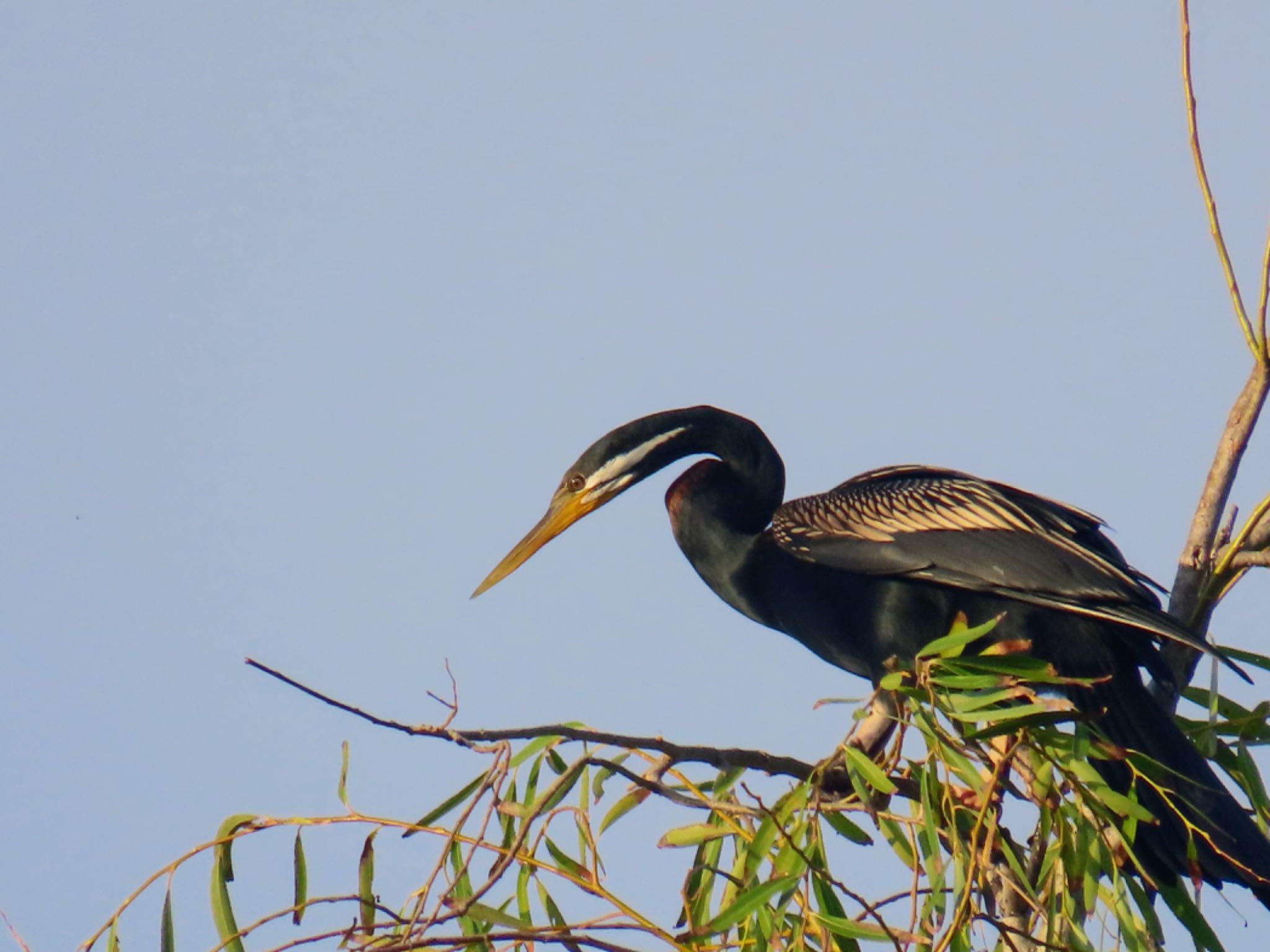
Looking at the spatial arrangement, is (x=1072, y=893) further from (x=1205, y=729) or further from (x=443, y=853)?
(x=443, y=853)

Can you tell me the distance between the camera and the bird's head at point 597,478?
4.44 metres

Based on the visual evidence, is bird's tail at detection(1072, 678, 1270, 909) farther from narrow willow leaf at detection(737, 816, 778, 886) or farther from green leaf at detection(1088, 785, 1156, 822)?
narrow willow leaf at detection(737, 816, 778, 886)

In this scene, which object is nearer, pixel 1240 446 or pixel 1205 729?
pixel 1240 446

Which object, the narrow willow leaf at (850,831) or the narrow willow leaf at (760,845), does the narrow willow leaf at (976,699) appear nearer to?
the narrow willow leaf at (850,831)

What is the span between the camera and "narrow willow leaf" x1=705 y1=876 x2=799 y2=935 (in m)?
2.38

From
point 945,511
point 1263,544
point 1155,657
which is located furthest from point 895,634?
point 1263,544

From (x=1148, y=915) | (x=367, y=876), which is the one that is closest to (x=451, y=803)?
(x=367, y=876)

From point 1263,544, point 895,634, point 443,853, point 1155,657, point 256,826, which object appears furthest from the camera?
point 895,634

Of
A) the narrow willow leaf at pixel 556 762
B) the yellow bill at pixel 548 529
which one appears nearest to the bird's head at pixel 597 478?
the yellow bill at pixel 548 529

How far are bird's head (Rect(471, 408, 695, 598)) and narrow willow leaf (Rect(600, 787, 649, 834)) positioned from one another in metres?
1.65

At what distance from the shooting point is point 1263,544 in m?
3.36

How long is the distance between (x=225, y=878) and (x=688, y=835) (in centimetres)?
81

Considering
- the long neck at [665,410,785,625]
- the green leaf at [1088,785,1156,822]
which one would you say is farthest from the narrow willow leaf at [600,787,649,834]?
the long neck at [665,410,785,625]

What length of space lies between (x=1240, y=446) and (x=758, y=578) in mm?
1530
